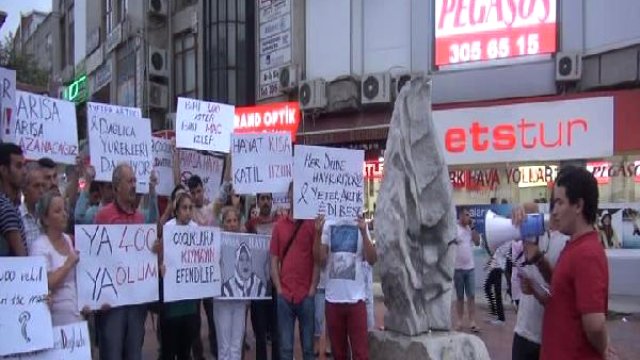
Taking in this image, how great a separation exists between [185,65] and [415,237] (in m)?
20.3

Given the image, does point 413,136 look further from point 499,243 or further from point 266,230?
point 266,230

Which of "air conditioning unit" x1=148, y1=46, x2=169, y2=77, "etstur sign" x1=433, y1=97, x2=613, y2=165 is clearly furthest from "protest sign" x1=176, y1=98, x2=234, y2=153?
"air conditioning unit" x1=148, y1=46, x2=169, y2=77

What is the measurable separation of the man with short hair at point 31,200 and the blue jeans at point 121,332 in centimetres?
89

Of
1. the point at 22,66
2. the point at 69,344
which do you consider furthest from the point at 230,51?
the point at 69,344

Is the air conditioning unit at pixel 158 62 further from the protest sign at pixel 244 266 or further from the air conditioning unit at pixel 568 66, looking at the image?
the protest sign at pixel 244 266

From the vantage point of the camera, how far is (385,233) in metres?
5.28

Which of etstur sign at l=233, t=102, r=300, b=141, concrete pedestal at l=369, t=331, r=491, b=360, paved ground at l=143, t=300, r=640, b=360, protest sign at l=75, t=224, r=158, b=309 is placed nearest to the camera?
protest sign at l=75, t=224, r=158, b=309

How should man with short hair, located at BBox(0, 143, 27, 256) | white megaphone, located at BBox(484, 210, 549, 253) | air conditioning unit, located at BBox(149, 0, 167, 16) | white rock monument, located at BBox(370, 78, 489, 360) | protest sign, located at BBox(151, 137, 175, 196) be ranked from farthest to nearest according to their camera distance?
air conditioning unit, located at BBox(149, 0, 167, 16)
protest sign, located at BBox(151, 137, 175, 196)
white rock monument, located at BBox(370, 78, 489, 360)
man with short hair, located at BBox(0, 143, 27, 256)
white megaphone, located at BBox(484, 210, 549, 253)

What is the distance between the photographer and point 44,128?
5895 mm

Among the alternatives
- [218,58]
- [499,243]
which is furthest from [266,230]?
[218,58]

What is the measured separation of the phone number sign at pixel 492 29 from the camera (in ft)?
49.6

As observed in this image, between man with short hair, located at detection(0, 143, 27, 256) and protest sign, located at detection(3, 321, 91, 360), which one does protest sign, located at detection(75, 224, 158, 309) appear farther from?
man with short hair, located at detection(0, 143, 27, 256)

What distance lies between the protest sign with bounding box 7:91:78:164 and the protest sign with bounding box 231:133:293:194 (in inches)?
60.0

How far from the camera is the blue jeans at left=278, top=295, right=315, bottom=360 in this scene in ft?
20.4
